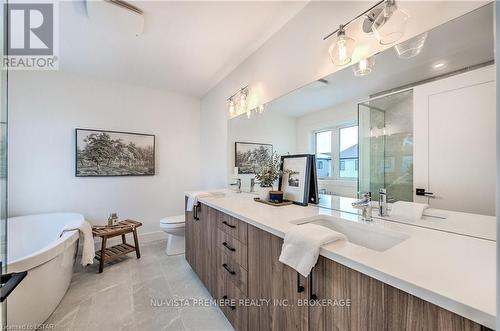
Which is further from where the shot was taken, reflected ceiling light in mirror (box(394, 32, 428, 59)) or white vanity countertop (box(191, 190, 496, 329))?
reflected ceiling light in mirror (box(394, 32, 428, 59))

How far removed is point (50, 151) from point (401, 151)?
372 cm

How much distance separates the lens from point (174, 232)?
273 cm

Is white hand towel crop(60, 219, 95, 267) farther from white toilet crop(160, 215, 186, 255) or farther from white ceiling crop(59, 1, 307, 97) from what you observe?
white ceiling crop(59, 1, 307, 97)

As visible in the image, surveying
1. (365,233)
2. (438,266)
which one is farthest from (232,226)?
(438,266)

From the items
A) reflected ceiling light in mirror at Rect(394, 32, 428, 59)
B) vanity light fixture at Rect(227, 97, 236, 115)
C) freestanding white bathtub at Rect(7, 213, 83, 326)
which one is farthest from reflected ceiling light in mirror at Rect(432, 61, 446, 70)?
freestanding white bathtub at Rect(7, 213, 83, 326)

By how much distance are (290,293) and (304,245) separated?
11.8 inches

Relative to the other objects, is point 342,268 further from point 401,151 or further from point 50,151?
point 50,151

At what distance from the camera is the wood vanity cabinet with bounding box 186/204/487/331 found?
1.97 feet

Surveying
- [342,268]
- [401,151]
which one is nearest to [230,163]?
[401,151]

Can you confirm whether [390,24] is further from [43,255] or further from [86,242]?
[86,242]

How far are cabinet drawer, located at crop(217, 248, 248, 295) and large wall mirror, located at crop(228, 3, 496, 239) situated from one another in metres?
0.74

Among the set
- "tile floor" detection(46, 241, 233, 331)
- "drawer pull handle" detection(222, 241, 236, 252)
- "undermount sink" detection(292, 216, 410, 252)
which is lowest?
"tile floor" detection(46, 241, 233, 331)

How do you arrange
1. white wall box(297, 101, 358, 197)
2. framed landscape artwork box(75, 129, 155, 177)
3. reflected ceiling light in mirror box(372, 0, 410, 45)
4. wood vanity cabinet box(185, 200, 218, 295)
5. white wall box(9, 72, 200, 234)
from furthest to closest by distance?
framed landscape artwork box(75, 129, 155, 177), white wall box(9, 72, 200, 234), wood vanity cabinet box(185, 200, 218, 295), white wall box(297, 101, 358, 197), reflected ceiling light in mirror box(372, 0, 410, 45)

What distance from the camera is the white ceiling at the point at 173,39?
165 cm
